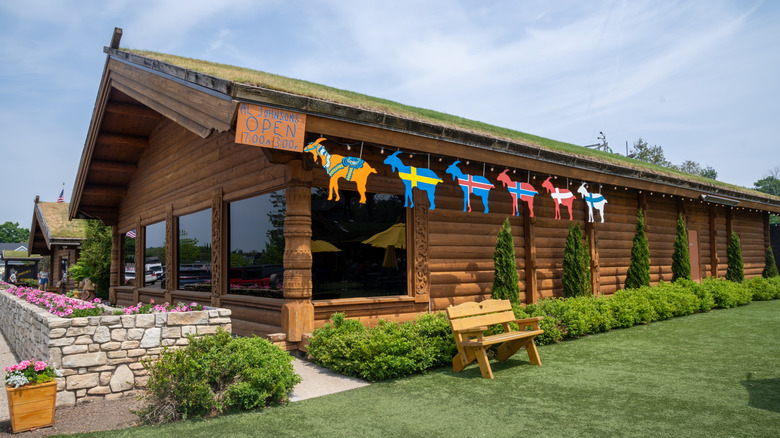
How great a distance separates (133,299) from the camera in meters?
15.2

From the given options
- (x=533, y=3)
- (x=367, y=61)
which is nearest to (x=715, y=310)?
(x=533, y=3)

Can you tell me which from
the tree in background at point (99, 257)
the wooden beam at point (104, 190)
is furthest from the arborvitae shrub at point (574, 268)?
the tree in background at point (99, 257)

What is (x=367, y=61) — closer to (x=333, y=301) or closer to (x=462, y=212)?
(x=462, y=212)

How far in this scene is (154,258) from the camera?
45.5 feet

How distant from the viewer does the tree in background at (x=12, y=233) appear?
10819 cm

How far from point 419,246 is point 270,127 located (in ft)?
11.9

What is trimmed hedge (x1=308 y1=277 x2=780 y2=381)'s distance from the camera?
21.7ft

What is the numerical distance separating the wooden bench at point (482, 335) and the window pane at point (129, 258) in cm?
1281

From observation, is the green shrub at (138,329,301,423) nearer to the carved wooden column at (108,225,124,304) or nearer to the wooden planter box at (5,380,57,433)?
the wooden planter box at (5,380,57,433)

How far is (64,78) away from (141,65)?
306 inches

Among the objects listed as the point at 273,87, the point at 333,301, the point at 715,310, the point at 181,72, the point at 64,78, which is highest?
the point at 64,78

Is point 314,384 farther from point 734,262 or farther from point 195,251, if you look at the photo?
point 734,262

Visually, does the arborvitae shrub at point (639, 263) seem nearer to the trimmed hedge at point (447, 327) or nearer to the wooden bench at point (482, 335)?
the trimmed hedge at point (447, 327)

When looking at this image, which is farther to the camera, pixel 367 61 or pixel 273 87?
pixel 367 61
